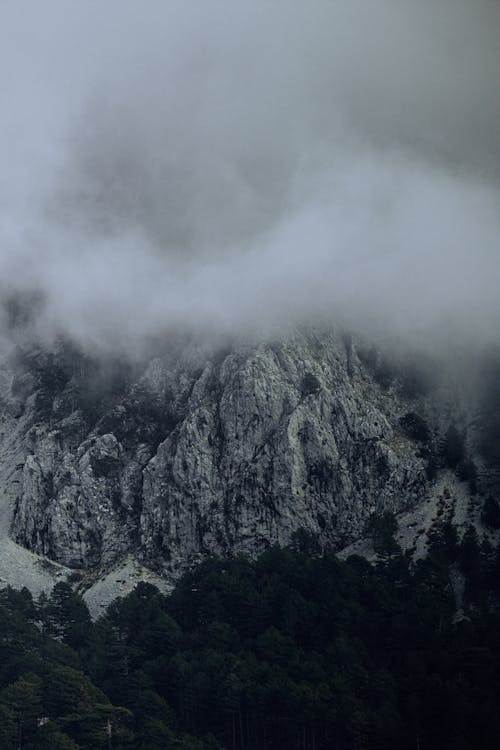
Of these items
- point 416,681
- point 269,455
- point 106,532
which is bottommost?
point 416,681

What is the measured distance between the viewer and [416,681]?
12562 cm

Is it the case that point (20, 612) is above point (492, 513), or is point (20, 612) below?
below

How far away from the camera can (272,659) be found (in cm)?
14150

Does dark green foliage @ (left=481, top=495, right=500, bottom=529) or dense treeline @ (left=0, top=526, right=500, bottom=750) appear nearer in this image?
dense treeline @ (left=0, top=526, right=500, bottom=750)

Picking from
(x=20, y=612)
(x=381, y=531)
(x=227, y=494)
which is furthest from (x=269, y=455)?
(x=20, y=612)

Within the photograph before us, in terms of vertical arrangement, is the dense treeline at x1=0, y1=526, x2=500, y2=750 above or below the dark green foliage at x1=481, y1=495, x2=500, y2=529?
below

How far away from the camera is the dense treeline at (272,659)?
120688 millimetres

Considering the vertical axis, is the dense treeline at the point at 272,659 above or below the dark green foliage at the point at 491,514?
below

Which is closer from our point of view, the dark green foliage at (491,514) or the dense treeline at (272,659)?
the dense treeline at (272,659)

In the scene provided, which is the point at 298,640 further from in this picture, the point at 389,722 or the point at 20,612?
the point at 20,612

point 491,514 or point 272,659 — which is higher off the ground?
point 491,514

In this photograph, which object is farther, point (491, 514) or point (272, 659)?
point (491, 514)

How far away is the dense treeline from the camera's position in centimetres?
Result: 12069

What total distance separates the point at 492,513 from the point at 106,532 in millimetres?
87950
